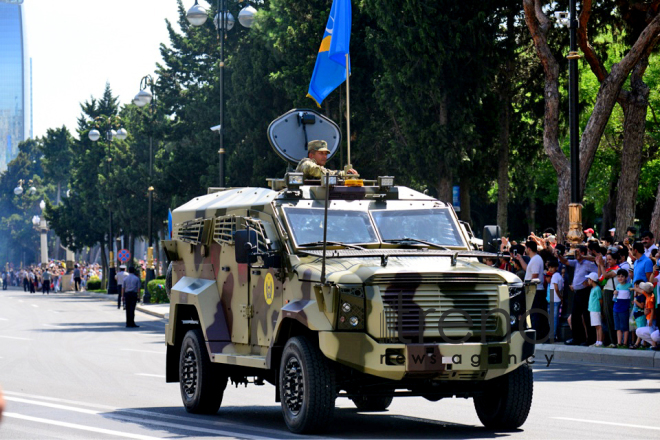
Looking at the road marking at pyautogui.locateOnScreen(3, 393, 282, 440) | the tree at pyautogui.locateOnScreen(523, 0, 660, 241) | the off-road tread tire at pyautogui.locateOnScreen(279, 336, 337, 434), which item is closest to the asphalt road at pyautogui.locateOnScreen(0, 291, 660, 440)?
the road marking at pyautogui.locateOnScreen(3, 393, 282, 440)

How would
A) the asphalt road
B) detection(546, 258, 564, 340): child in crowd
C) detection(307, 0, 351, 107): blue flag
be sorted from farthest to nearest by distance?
detection(546, 258, 564, 340): child in crowd
detection(307, 0, 351, 107): blue flag
the asphalt road

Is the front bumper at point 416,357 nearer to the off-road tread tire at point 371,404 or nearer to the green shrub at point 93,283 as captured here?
the off-road tread tire at point 371,404

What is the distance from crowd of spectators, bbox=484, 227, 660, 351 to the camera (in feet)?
65.6

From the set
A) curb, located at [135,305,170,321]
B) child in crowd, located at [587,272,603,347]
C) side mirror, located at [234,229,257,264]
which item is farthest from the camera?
curb, located at [135,305,170,321]

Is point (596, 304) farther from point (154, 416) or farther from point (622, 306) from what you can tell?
point (154, 416)

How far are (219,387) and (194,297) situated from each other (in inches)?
40.4

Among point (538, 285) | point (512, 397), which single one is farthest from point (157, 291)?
point (512, 397)

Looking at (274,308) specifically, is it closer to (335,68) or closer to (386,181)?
(386,181)

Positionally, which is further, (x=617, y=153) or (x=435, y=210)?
(x=617, y=153)

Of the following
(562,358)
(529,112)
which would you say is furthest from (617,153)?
(562,358)

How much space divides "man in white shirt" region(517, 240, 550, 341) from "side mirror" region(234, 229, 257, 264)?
10.4m

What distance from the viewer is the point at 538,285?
2144cm

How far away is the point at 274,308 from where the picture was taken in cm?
1152

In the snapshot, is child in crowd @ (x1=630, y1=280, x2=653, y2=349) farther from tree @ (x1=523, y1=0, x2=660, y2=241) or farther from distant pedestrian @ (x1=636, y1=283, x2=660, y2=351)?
tree @ (x1=523, y1=0, x2=660, y2=241)
